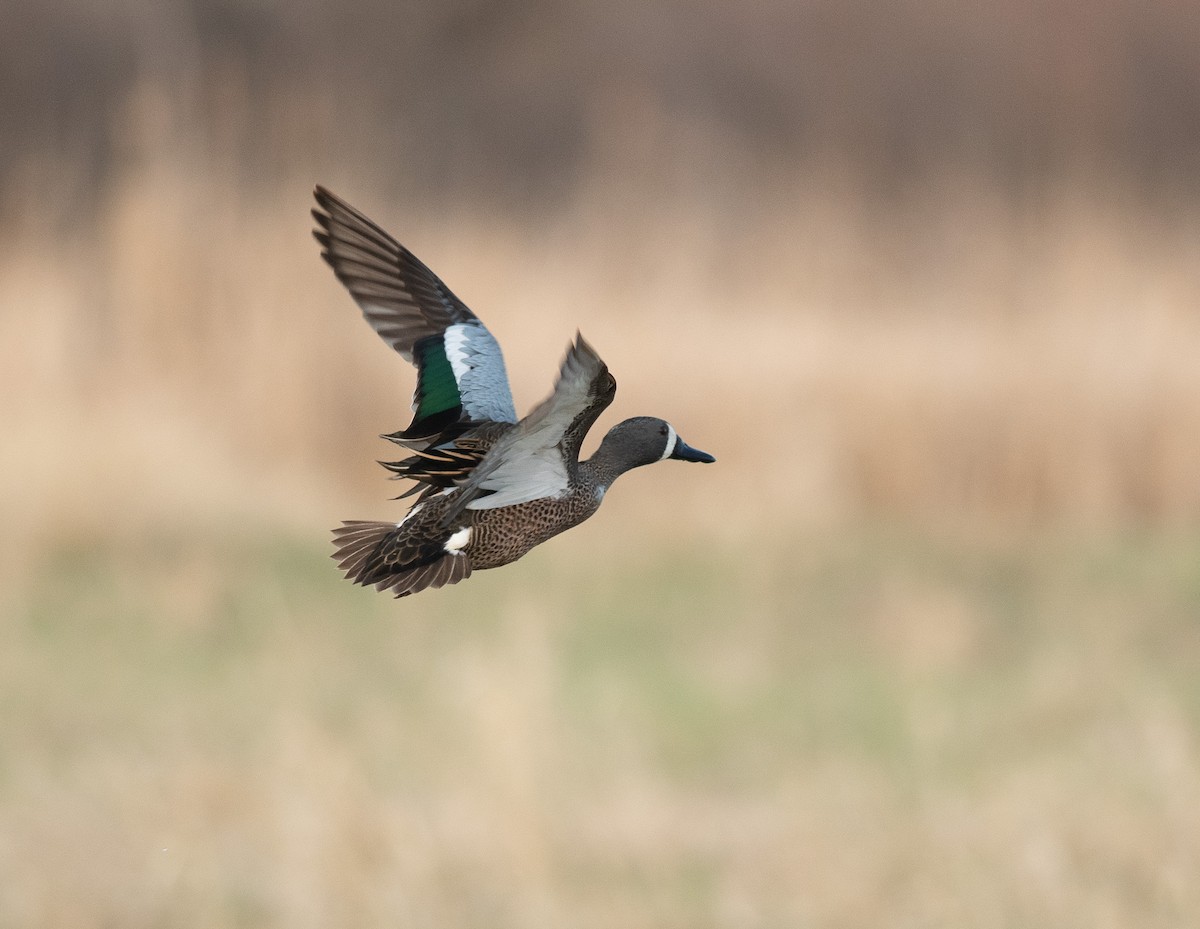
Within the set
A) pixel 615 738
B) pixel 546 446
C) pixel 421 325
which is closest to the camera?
pixel 546 446

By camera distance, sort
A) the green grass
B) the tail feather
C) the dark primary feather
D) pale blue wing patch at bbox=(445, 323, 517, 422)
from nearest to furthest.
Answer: the tail feather
pale blue wing patch at bbox=(445, 323, 517, 422)
the dark primary feather
the green grass

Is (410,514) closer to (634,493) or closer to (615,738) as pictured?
(634,493)

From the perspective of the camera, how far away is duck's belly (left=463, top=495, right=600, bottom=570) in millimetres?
1304

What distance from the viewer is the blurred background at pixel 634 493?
7156mm

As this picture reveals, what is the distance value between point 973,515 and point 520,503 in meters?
9.97

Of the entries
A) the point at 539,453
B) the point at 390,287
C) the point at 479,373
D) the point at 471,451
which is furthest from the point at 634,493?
the point at 539,453

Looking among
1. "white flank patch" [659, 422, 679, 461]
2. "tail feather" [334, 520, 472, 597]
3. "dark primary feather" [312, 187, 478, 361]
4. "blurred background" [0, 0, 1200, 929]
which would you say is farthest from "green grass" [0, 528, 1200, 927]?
"white flank patch" [659, 422, 679, 461]

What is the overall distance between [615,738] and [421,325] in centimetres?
876

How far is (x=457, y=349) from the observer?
1.76 meters

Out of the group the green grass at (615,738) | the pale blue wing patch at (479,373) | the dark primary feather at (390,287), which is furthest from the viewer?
the green grass at (615,738)

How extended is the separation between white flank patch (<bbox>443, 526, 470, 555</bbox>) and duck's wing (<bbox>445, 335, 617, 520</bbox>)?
0.14 feet

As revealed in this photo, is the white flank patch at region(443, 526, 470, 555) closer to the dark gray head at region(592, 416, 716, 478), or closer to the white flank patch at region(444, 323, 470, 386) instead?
the dark gray head at region(592, 416, 716, 478)

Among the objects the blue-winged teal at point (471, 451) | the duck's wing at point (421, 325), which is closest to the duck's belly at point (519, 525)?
the blue-winged teal at point (471, 451)

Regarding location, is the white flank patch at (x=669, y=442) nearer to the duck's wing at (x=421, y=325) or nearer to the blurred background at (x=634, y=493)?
the duck's wing at (x=421, y=325)
